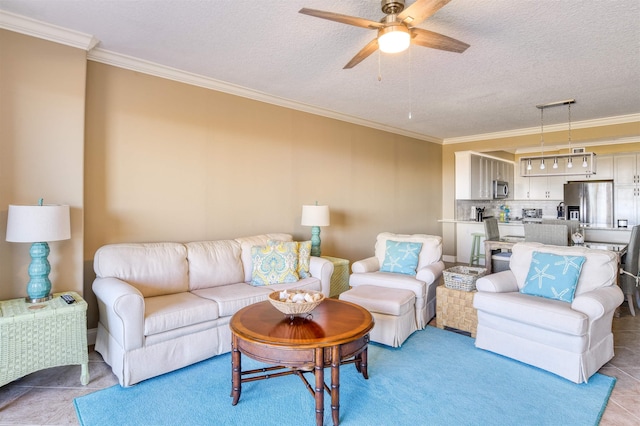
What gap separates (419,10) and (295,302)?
6.05 ft

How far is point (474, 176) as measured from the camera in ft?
22.9

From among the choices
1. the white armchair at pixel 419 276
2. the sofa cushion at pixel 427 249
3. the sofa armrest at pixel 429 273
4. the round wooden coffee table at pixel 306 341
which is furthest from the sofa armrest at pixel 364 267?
the round wooden coffee table at pixel 306 341

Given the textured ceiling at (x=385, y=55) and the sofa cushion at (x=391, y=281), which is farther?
the sofa cushion at (x=391, y=281)

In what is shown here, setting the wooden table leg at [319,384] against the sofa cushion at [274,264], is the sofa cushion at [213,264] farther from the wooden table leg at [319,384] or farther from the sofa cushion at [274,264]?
the wooden table leg at [319,384]

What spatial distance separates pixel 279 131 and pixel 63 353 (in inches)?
123

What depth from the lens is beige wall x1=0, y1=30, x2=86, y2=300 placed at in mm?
2596

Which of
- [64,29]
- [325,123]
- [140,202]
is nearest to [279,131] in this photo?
[325,123]

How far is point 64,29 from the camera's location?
2719 mm

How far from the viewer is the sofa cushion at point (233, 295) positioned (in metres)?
2.88

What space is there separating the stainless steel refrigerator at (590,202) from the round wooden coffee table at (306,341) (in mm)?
6835

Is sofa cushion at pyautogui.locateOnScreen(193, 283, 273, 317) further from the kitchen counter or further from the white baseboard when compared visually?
the kitchen counter

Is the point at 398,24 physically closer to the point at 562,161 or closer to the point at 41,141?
the point at 41,141

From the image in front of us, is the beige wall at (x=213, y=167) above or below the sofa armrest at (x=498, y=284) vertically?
above

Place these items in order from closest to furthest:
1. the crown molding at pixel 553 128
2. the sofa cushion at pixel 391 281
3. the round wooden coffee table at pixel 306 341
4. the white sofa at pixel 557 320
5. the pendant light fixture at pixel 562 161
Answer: the round wooden coffee table at pixel 306 341
the white sofa at pixel 557 320
the sofa cushion at pixel 391 281
the pendant light fixture at pixel 562 161
the crown molding at pixel 553 128
